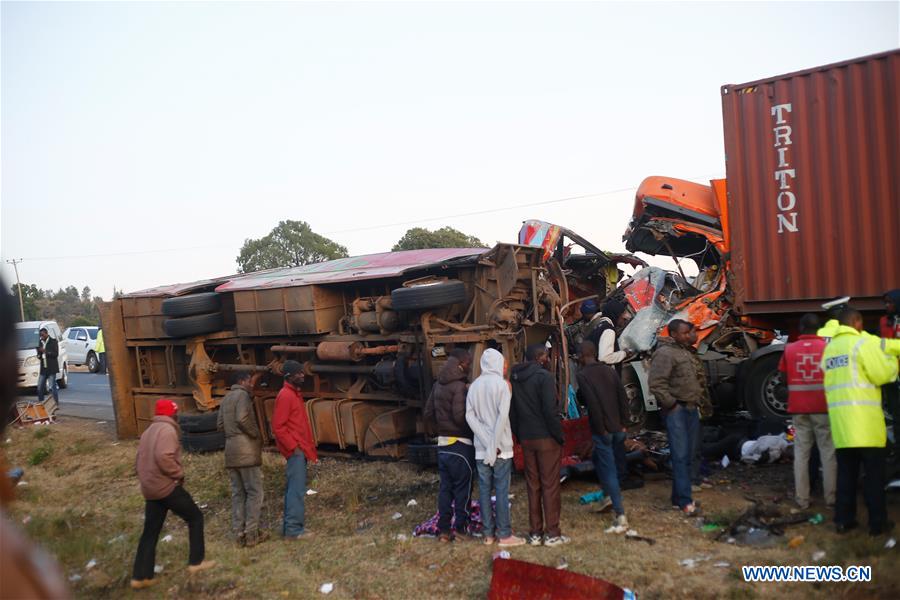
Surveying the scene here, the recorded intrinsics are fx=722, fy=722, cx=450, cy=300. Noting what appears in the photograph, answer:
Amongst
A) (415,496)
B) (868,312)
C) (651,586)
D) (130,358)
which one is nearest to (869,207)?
(868,312)

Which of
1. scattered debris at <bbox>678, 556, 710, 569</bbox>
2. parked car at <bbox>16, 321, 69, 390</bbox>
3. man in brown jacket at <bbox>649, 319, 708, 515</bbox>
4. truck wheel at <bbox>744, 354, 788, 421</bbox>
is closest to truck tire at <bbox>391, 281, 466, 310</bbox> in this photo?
man in brown jacket at <bbox>649, 319, 708, 515</bbox>

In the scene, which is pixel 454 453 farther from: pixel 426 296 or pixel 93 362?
pixel 93 362

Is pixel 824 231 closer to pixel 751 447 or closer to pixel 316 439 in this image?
pixel 751 447

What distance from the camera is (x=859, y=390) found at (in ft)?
17.3

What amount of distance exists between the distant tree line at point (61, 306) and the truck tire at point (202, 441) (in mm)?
38887

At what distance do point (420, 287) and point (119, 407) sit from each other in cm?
684

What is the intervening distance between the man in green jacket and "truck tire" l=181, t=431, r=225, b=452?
8334 millimetres

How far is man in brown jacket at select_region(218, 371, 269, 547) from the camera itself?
6.57m

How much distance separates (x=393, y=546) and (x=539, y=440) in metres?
1.58

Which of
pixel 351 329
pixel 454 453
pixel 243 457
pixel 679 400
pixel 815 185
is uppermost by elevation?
pixel 815 185

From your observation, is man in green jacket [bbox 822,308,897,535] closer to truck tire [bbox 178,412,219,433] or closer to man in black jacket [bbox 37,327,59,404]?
truck tire [bbox 178,412,219,433]

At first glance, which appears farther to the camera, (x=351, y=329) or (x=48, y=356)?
(x=48, y=356)

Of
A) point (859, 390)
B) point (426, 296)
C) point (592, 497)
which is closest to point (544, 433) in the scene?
point (592, 497)

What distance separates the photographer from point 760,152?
7.83 meters
